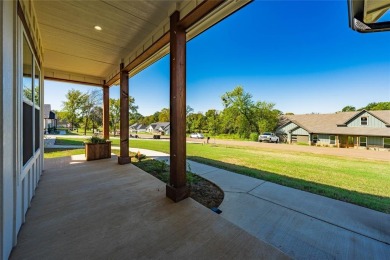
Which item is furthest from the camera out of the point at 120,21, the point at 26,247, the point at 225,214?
the point at 120,21

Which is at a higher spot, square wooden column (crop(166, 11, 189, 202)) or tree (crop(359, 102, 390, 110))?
tree (crop(359, 102, 390, 110))

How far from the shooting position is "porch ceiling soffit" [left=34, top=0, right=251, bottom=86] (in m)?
2.73

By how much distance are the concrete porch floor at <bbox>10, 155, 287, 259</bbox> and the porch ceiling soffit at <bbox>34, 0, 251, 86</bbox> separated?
10.4 feet

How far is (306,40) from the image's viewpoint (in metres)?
13.7

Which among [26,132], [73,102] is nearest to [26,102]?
[26,132]

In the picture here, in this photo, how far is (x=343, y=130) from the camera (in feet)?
69.7

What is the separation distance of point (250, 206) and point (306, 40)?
16.4 meters

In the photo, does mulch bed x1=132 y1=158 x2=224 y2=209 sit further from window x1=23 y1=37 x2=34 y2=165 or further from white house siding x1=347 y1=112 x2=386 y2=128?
white house siding x1=347 y1=112 x2=386 y2=128

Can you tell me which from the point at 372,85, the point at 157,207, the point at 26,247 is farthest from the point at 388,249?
the point at 372,85

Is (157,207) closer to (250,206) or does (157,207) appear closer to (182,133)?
(182,133)

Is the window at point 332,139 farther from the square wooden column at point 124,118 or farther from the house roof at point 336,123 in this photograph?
the square wooden column at point 124,118

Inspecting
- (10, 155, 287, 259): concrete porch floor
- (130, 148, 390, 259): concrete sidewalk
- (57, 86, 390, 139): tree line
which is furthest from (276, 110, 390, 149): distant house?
(10, 155, 287, 259): concrete porch floor

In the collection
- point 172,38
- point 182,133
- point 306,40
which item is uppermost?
point 306,40
